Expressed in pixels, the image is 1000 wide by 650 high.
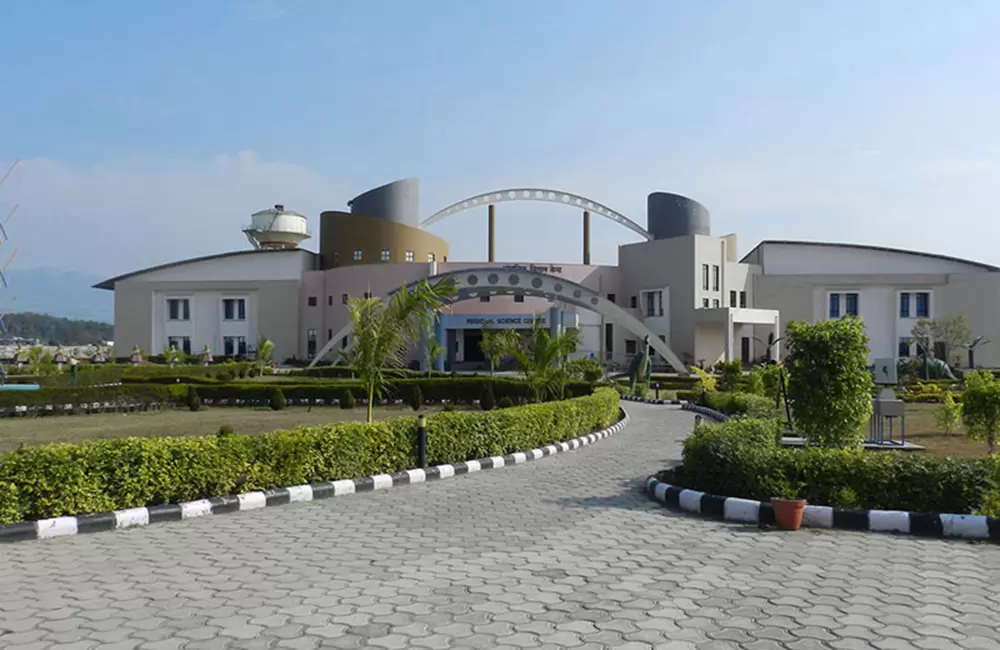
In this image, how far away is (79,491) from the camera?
7.62m

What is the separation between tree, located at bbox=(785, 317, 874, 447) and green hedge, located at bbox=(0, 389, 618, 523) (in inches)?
179

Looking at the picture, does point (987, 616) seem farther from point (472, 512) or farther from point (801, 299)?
point (801, 299)

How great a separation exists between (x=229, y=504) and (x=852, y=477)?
6458 mm

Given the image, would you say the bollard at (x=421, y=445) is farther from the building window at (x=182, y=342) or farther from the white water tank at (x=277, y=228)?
the white water tank at (x=277, y=228)

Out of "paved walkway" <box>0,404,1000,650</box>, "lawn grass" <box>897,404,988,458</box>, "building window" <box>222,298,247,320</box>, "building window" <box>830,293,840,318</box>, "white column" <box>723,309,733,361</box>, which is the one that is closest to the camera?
"paved walkway" <box>0,404,1000,650</box>

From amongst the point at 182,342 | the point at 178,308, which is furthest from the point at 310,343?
the point at 178,308

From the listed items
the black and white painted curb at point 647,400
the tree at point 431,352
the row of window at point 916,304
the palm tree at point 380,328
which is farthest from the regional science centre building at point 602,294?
the palm tree at point 380,328

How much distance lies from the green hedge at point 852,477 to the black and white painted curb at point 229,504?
3.48m

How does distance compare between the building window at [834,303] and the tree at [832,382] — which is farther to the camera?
the building window at [834,303]

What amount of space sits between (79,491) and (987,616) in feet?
24.5

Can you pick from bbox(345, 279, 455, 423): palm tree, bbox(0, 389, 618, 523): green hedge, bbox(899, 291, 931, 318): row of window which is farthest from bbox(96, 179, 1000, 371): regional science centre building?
bbox(0, 389, 618, 523): green hedge

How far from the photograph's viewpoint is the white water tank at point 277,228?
228 feet

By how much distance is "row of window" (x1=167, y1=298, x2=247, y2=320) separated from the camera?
59.5 meters

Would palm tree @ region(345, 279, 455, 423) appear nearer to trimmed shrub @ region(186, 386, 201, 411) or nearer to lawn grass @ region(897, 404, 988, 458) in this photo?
lawn grass @ region(897, 404, 988, 458)
